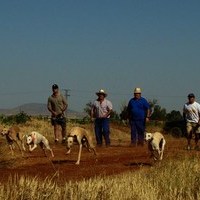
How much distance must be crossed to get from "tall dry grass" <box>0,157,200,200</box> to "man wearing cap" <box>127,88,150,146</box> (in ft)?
31.6

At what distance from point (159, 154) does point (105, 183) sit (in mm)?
5087

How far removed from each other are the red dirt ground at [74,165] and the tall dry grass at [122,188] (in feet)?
4.61

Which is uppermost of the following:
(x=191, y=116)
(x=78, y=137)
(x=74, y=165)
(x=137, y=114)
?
(x=137, y=114)

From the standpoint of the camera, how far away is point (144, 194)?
8664 mm

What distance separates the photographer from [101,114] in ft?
67.4

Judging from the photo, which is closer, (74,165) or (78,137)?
(74,165)

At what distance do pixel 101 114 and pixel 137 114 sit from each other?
126cm

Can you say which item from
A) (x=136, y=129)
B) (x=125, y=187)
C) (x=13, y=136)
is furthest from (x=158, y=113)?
(x=125, y=187)

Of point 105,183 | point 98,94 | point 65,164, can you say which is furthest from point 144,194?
point 98,94

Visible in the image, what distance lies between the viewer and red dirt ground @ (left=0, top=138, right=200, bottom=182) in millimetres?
11991

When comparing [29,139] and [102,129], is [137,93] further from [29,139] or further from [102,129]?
[29,139]

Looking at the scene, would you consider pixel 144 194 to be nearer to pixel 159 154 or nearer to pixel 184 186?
pixel 184 186

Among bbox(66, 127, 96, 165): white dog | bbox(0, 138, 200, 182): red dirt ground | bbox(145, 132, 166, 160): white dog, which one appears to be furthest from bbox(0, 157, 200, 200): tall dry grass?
bbox(66, 127, 96, 165): white dog

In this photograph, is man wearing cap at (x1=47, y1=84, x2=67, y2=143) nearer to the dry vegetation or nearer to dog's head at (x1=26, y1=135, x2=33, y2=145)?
dog's head at (x1=26, y1=135, x2=33, y2=145)
